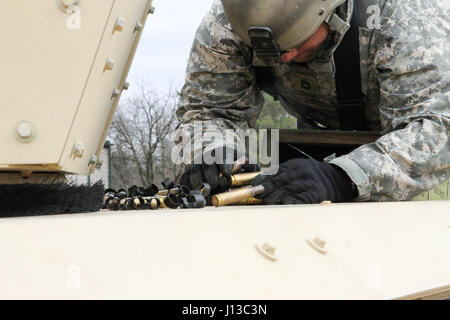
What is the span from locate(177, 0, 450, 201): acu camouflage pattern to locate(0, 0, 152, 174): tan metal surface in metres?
1.17

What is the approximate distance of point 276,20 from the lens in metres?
2.59

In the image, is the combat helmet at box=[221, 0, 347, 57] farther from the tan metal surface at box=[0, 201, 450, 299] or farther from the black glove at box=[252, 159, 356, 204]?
the tan metal surface at box=[0, 201, 450, 299]

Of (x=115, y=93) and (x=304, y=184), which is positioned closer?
(x=115, y=93)

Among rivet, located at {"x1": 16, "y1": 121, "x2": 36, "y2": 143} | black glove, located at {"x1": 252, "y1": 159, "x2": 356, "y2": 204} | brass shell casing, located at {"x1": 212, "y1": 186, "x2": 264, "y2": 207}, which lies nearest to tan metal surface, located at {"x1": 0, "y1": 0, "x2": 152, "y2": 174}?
rivet, located at {"x1": 16, "y1": 121, "x2": 36, "y2": 143}

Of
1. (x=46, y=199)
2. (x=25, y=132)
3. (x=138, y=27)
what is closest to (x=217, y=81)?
(x=138, y=27)

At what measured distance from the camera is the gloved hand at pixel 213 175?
7.49 feet

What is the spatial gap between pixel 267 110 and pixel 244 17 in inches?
581

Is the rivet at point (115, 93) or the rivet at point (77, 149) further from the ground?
the rivet at point (115, 93)

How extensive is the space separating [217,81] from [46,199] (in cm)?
200

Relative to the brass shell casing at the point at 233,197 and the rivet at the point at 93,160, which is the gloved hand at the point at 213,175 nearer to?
the brass shell casing at the point at 233,197

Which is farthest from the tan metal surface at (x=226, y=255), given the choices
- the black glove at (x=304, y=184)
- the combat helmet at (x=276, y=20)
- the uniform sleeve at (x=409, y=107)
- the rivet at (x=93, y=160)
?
the combat helmet at (x=276, y=20)

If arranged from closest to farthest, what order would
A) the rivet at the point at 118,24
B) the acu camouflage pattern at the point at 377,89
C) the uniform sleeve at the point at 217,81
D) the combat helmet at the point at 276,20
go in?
1. the rivet at the point at 118,24
2. the acu camouflage pattern at the point at 377,89
3. the combat helmet at the point at 276,20
4. the uniform sleeve at the point at 217,81

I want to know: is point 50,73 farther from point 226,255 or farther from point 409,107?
point 409,107

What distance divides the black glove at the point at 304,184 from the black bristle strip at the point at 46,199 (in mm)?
657
